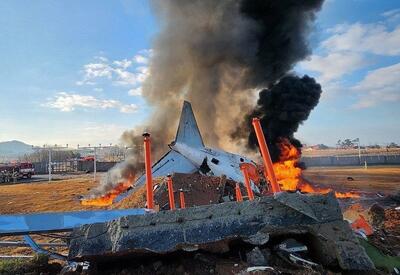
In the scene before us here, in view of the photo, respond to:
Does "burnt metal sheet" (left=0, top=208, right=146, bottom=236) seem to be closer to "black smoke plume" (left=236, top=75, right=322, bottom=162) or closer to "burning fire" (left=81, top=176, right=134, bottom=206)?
"burning fire" (left=81, top=176, right=134, bottom=206)

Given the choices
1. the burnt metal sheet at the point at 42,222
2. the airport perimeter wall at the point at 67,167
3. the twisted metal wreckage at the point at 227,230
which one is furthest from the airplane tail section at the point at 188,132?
the airport perimeter wall at the point at 67,167

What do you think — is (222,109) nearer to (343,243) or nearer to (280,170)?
(280,170)

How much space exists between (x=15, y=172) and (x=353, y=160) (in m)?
49.1

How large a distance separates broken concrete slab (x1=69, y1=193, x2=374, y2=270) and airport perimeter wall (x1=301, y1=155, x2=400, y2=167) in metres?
46.8

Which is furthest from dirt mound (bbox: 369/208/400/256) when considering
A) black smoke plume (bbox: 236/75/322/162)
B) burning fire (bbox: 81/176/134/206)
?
black smoke plume (bbox: 236/75/322/162)

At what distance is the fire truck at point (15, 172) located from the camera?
141 feet

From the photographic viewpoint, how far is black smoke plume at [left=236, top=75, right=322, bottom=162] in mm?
25156

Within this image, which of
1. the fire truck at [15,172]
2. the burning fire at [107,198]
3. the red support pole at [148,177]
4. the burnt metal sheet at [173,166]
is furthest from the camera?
the fire truck at [15,172]

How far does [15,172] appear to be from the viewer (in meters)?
44.3

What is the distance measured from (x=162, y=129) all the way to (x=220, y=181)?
13578 mm

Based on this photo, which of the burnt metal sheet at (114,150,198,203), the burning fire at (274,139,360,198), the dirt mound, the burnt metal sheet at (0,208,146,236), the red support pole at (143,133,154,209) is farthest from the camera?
the burning fire at (274,139,360,198)

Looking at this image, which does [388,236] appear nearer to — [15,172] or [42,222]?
[42,222]

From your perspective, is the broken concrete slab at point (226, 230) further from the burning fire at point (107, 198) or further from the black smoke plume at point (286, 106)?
the black smoke plume at point (286, 106)

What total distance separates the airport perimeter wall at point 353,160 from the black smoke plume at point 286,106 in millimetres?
25350
